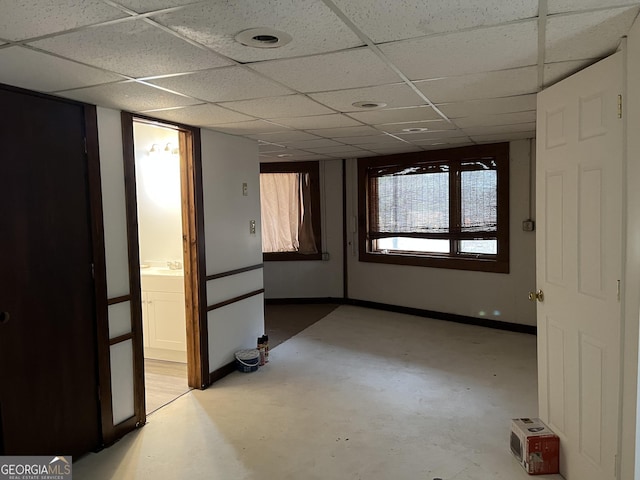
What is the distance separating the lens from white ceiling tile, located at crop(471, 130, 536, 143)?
4.63m

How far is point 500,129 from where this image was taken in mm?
4281

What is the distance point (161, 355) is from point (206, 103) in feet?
9.35

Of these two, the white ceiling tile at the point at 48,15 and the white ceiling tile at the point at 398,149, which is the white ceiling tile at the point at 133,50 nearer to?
the white ceiling tile at the point at 48,15

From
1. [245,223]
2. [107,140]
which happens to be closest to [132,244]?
[107,140]

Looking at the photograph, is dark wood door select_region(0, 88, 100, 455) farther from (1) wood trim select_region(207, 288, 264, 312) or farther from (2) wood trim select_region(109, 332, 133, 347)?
(1) wood trim select_region(207, 288, 264, 312)

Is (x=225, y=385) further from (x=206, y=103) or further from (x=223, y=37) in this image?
(x=223, y=37)

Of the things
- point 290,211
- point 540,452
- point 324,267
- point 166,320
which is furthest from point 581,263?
point 290,211

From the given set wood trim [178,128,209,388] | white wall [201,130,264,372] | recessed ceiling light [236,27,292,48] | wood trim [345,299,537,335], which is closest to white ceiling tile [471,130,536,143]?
wood trim [345,299,537,335]

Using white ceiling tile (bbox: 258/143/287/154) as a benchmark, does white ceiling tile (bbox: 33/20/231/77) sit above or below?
below

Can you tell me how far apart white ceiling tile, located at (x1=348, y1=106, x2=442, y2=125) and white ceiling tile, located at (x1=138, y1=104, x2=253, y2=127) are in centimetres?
87

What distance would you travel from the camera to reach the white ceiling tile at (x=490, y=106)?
9.87ft

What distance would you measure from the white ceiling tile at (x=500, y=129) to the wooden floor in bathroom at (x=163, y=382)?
11.3ft

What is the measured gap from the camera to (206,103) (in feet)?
9.45

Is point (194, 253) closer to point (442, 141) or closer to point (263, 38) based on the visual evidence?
point (263, 38)
